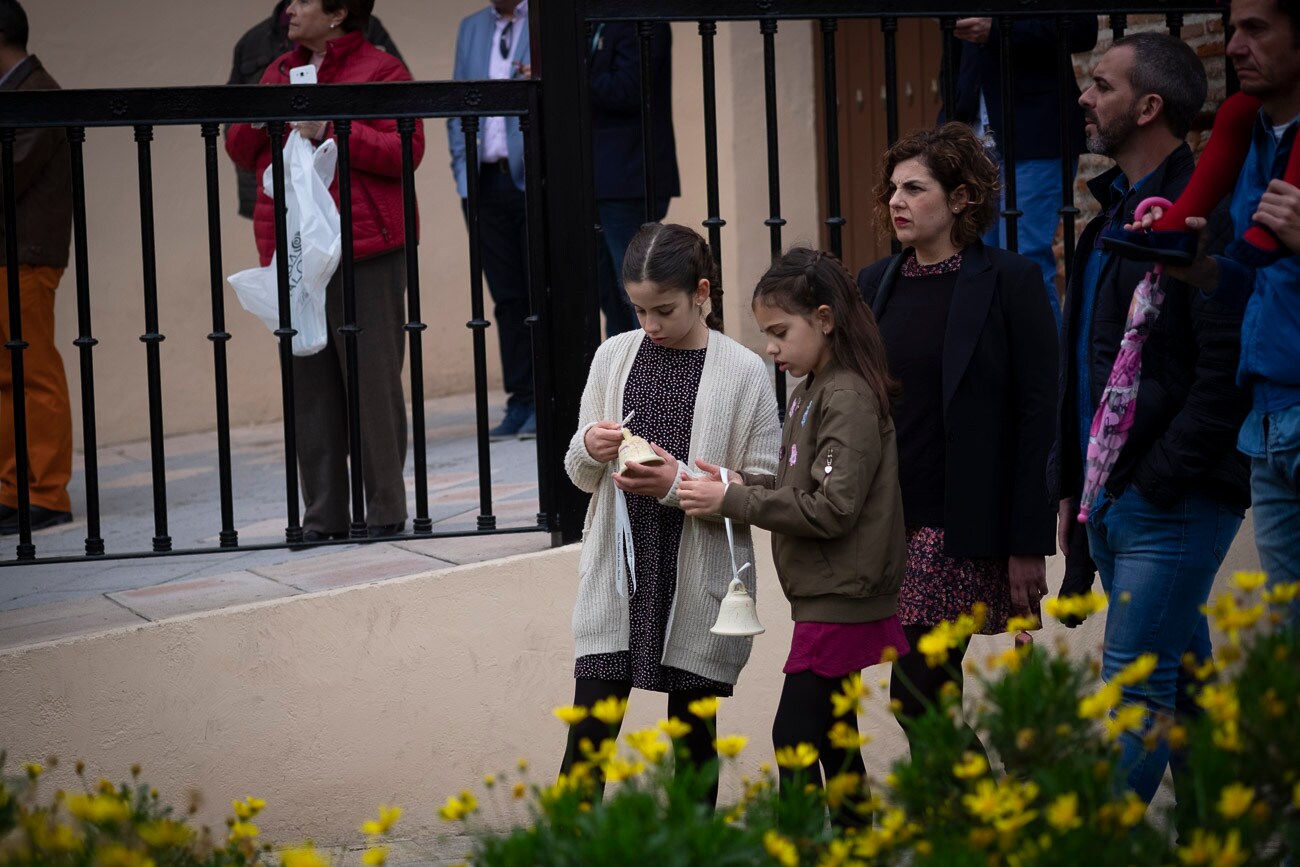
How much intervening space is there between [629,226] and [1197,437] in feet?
14.8

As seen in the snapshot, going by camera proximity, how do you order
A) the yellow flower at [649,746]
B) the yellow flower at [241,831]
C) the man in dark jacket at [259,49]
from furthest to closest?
the man in dark jacket at [259,49] < the yellow flower at [241,831] < the yellow flower at [649,746]

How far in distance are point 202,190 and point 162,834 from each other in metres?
7.64

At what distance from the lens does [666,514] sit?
4.01m

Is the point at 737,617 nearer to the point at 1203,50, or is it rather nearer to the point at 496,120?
the point at 1203,50

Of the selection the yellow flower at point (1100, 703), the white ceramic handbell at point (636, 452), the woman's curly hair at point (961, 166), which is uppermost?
the woman's curly hair at point (961, 166)

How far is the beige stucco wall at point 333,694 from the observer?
4.61m

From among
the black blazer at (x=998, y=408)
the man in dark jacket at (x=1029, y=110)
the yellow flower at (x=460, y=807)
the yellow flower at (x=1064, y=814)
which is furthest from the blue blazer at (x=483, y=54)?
the yellow flower at (x=1064, y=814)

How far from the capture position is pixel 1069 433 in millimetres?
3924

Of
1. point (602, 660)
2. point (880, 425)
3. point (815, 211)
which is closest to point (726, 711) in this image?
point (602, 660)

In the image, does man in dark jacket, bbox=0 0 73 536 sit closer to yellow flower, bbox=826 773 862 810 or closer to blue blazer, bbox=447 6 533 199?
blue blazer, bbox=447 6 533 199

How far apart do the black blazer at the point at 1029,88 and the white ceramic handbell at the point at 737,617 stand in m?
2.30

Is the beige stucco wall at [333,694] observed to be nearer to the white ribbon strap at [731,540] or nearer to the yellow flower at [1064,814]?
the white ribbon strap at [731,540]

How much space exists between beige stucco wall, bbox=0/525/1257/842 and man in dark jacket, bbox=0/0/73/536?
2.12 metres

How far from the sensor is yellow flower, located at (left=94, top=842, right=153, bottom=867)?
1.95m
